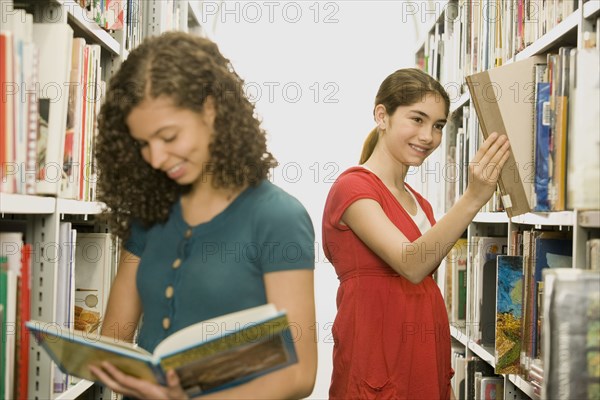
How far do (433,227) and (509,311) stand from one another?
1.52ft

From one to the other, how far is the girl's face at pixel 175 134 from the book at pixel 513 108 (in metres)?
0.60

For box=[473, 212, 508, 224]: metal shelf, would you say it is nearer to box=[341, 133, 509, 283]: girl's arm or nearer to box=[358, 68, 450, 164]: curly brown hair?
box=[358, 68, 450, 164]: curly brown hair

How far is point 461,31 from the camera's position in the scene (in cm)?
292

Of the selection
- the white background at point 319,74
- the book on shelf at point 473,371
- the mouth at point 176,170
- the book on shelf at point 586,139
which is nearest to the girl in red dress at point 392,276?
the book on shelf at point 586,139

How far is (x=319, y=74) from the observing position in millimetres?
4121

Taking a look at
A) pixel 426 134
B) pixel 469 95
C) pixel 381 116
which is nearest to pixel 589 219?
pixel 426 134

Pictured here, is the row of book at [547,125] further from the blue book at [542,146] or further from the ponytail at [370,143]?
the ponytail at [370,143]

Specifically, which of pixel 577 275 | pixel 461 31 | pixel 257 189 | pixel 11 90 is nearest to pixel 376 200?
pixel 257 189

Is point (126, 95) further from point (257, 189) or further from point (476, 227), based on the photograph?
point (476, 227)

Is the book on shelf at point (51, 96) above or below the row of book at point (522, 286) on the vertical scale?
above

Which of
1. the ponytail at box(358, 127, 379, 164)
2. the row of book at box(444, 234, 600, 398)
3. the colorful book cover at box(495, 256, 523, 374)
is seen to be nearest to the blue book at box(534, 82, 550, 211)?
the row of book at box(444, 234, 600, 398)

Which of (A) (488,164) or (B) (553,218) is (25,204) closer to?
(A) (488,164)

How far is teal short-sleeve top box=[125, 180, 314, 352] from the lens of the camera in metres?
1.11

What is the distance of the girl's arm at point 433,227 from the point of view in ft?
5.05
